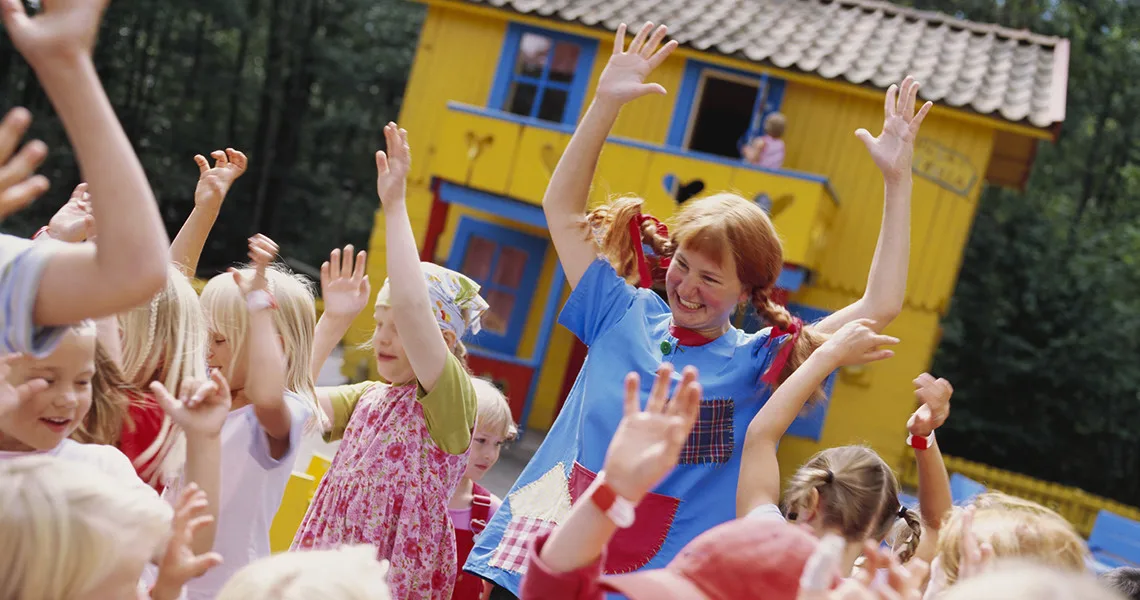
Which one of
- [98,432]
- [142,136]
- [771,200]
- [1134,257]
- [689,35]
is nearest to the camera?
[98,432]

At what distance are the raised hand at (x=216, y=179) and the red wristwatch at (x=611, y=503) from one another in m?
1.71

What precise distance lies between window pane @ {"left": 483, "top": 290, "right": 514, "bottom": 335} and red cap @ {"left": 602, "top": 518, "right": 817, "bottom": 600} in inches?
427

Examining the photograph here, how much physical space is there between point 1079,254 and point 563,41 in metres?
10.3

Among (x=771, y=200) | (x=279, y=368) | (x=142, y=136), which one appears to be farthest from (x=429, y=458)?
(x=142, y=136)

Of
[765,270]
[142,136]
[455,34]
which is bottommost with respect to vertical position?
[142,136]

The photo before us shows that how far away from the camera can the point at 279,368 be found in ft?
8.31

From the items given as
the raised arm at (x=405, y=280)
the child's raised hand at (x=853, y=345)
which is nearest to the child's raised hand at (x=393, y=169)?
the raised arm at (x=405, y=280)

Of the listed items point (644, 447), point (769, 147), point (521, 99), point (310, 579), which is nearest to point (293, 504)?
point (310, 579)

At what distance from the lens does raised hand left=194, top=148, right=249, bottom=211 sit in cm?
316

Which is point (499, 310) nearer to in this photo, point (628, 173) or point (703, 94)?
point (628, 173)

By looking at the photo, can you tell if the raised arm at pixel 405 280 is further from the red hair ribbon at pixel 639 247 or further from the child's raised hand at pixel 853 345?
the child's raised hand at pixel 853 345

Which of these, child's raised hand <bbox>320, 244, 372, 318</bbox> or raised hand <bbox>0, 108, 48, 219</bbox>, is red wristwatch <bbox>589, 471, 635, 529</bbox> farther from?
child's raised hand <bbox>320, 244, 372, 318</bbox>

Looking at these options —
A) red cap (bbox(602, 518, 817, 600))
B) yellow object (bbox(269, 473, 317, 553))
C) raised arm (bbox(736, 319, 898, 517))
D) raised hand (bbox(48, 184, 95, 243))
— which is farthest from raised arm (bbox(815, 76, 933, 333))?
raised hand (bbox(48, 184, 95, 243))

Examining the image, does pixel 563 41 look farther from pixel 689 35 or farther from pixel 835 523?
pixel 835 523
